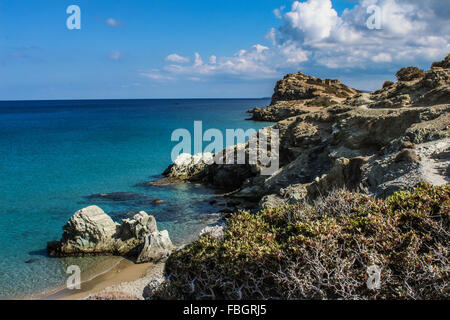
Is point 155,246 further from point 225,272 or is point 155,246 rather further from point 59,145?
point 59,145

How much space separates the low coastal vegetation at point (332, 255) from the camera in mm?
6414

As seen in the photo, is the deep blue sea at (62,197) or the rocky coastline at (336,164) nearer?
the rocky coastline at (336,164)

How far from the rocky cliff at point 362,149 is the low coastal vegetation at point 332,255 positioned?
318cm

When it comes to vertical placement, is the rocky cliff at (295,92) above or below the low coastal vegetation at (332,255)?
above

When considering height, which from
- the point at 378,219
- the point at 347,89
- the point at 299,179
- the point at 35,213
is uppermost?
the point at 347,89

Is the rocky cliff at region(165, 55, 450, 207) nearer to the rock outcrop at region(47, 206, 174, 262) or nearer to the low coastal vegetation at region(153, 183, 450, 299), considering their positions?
the low coastal vegetation at region(153, 183, 450, 299)

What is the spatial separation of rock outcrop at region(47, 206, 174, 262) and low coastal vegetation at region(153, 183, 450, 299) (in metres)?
9.08

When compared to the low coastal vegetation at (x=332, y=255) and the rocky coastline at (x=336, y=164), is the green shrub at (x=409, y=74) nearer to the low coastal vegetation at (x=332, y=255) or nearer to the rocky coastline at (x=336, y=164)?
the rocky coastline at (x=336, y=164)

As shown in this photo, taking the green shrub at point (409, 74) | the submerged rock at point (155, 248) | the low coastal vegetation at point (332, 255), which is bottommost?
A: the submerged rock at point (155, 248)

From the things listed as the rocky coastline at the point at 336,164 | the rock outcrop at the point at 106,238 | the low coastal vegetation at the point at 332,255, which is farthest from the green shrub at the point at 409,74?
the rock outcrop at the point at 106,238

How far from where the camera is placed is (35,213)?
80.1 feet

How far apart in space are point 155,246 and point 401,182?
11408mm

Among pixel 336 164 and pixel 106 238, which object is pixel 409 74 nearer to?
pixel 336 164
